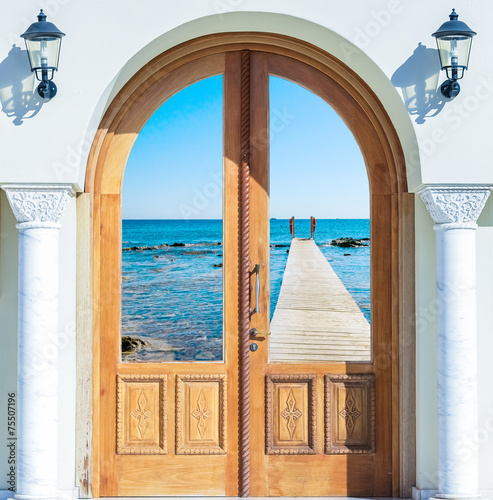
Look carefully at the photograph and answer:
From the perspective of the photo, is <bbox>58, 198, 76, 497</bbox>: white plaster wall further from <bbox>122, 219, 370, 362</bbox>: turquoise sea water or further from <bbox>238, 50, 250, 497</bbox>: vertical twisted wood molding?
<bbox>238, 50, 250, 497</bbox>: vertical twisted wood molding

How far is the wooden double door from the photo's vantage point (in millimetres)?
4359

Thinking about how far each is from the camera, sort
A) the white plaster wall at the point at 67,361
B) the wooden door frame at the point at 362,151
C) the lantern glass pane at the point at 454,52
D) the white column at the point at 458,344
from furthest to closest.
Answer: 1. the wooden door frame at the point at 362,151
2. the white plaster wall at the point at 67,361
3. the white column at the point at 458,344
4. the lantern glass pane at the point at 454,52

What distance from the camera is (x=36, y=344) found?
3.93 metres

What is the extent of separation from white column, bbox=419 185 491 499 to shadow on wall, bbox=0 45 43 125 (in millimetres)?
2359

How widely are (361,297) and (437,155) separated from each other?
104cm

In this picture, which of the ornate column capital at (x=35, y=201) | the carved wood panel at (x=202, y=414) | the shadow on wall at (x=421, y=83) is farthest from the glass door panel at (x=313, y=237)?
the ornate column capital at (x=35, y=201)

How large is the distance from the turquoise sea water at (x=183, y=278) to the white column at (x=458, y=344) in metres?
0.61

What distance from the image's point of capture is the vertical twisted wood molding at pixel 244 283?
434 cm

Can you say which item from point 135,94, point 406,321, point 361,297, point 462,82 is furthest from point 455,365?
point 135,94

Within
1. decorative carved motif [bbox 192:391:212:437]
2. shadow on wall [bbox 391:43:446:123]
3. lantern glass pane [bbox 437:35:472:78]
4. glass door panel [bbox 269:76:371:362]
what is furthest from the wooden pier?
lantern glass pane [bbox 437:35:472:78]

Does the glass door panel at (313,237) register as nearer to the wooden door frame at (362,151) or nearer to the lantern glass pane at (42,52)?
the wooden door frame at (362,151)

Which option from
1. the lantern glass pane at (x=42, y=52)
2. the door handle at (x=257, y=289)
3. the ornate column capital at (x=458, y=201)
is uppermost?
the lantern glass pane at (x=42, y=52)

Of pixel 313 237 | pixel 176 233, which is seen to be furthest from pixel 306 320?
pixel 176 233

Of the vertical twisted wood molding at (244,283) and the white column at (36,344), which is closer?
the white column at (36,344)
